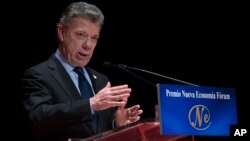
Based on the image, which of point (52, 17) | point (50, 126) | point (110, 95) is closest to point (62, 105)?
point (50, 126)

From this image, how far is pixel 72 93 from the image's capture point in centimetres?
291

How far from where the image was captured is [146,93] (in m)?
4.82

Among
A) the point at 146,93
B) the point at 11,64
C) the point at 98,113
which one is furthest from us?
the point at 146,93

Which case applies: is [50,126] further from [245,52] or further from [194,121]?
[245,52]

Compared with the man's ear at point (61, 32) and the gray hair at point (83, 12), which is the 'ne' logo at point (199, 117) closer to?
the gray hair at point (83, 12)

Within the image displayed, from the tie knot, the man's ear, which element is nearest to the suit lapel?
the tie knot

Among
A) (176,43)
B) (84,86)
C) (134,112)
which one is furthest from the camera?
(176,43)

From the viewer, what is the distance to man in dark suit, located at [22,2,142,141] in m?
2.58

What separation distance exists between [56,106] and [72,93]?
0.98 feet

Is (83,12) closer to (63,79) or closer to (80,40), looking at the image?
(80,40)

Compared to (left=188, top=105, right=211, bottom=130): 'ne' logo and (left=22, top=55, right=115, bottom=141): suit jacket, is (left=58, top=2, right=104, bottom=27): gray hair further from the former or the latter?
(left=188, top=105, right=211, bottom=130): 'ne' logo

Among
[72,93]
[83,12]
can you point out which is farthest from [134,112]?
[83,12]

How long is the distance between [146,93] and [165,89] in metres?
2.48

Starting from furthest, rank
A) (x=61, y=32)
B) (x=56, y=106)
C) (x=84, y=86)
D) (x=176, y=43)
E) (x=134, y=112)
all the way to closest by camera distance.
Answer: (x=176, y=43), (x=61, y=32), (x=84, y=86), (x=134, y=112), (x=56, y=106)
